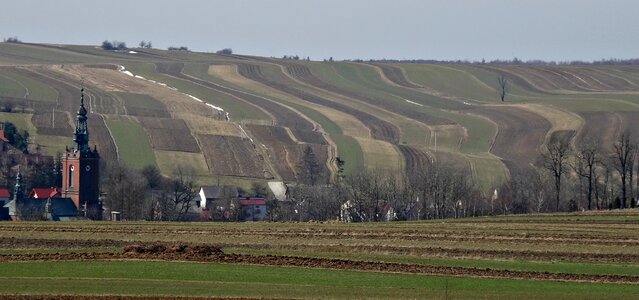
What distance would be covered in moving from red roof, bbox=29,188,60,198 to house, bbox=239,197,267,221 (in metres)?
15.0

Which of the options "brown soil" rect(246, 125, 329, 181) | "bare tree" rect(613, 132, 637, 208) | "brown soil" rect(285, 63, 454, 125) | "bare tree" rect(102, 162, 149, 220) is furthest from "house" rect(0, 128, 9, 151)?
"bare tree" rect(613, 132, 637, 208)

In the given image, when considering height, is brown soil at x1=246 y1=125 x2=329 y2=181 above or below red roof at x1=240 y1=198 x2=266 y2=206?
above

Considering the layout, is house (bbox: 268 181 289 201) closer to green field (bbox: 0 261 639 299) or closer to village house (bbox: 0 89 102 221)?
village house (bbox: 0 89 102 221)

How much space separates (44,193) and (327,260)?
70550mm

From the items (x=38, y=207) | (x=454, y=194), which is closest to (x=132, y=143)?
(x=38, y=207)

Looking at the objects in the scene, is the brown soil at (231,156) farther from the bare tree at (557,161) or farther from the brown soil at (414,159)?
the bare tree at (557,161)

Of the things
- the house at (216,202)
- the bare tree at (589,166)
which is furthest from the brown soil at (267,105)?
the bare tree at (589,166)

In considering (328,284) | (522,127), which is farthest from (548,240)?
(522,127)

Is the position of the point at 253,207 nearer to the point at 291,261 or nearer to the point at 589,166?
the point at 589,166

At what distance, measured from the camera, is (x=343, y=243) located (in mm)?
55812

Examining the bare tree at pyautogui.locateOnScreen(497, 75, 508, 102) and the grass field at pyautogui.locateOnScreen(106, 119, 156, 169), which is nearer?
the grass field at pyautogui.locateOnScreen(106, 119, 156, 169)

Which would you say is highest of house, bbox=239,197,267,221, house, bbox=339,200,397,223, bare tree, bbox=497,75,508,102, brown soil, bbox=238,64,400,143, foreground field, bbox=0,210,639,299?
bare tree, bbox=497,75,508,102

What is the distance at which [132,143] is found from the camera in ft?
438

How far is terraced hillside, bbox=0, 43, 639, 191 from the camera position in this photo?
131875 mm
